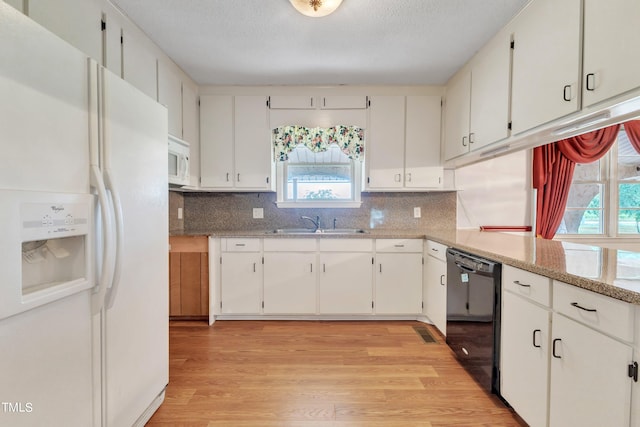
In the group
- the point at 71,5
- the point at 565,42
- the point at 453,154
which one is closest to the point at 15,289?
the point at 71,5

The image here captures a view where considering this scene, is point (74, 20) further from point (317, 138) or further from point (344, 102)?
point (344, 102)

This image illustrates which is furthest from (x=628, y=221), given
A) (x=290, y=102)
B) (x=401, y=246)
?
(x=290, y=102)

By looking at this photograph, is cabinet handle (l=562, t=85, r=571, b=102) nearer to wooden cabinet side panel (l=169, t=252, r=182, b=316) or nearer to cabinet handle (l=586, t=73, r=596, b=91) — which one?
cabinet handle (l=586, t=73, r=596, b=91)

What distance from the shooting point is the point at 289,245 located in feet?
9.53

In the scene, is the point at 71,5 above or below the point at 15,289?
above

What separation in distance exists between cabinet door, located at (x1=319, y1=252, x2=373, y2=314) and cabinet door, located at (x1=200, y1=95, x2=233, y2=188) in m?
→ 1.34

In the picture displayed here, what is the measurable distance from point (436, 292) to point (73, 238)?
8.38 feet

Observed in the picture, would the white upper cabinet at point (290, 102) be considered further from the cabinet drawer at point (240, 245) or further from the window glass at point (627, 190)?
the window glass at point (627, 190)

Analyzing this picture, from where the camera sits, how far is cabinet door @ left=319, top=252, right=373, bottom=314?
2.91m

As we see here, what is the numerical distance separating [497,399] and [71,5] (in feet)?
10.5

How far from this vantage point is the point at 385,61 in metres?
2.59

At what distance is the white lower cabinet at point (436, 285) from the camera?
2.50 m

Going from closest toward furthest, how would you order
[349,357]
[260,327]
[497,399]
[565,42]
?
[565,42]
[497,399]
[349,357]
[260,327]

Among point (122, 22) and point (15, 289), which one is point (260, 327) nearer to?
point (15, 289)
